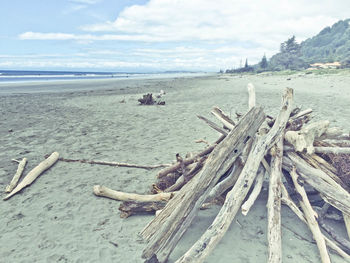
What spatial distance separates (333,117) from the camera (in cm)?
1033

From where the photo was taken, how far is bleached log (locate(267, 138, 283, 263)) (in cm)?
279

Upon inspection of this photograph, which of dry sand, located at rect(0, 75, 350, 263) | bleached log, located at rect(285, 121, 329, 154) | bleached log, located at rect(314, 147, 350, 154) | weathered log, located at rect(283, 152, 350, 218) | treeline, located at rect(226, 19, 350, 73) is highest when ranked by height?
treeline, located at rect(226, 19, 350, 73)

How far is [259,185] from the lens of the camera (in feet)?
12.0

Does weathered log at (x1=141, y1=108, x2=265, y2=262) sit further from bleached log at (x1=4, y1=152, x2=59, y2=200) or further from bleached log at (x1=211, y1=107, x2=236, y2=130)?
bleached log at (x1=4, y1=152, x2=59, y2=200)

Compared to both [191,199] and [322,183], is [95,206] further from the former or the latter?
[322,183]

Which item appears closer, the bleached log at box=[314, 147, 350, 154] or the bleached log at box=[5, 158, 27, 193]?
the bleached log at box=[314, 147, 350, 154]

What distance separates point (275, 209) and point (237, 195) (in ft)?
1.68

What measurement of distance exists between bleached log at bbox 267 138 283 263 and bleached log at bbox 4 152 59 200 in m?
4.75

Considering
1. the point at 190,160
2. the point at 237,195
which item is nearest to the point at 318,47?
the point at 190,160

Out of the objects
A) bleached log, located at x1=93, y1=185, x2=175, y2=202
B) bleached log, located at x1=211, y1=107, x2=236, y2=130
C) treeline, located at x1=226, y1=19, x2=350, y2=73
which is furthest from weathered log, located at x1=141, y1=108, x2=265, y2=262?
treeline, located at x1=226, y1=19, x2=350, y2=73

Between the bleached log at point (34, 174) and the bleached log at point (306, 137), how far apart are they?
522 cm

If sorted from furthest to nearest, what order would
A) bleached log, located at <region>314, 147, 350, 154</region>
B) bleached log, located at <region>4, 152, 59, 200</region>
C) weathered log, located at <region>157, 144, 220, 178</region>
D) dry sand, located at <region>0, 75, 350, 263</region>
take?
bleached log, located at <region>4, 152, 59, 200</region> < weathered log, located at <region>157, 144, 220, 178</region> < bleached log, located at <region>314, 147, 350, 154</region> < dry sand, located at <region>0, 75, 350, 263</region>

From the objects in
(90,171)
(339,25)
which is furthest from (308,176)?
(339,25)

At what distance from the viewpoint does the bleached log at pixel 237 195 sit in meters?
2.60
